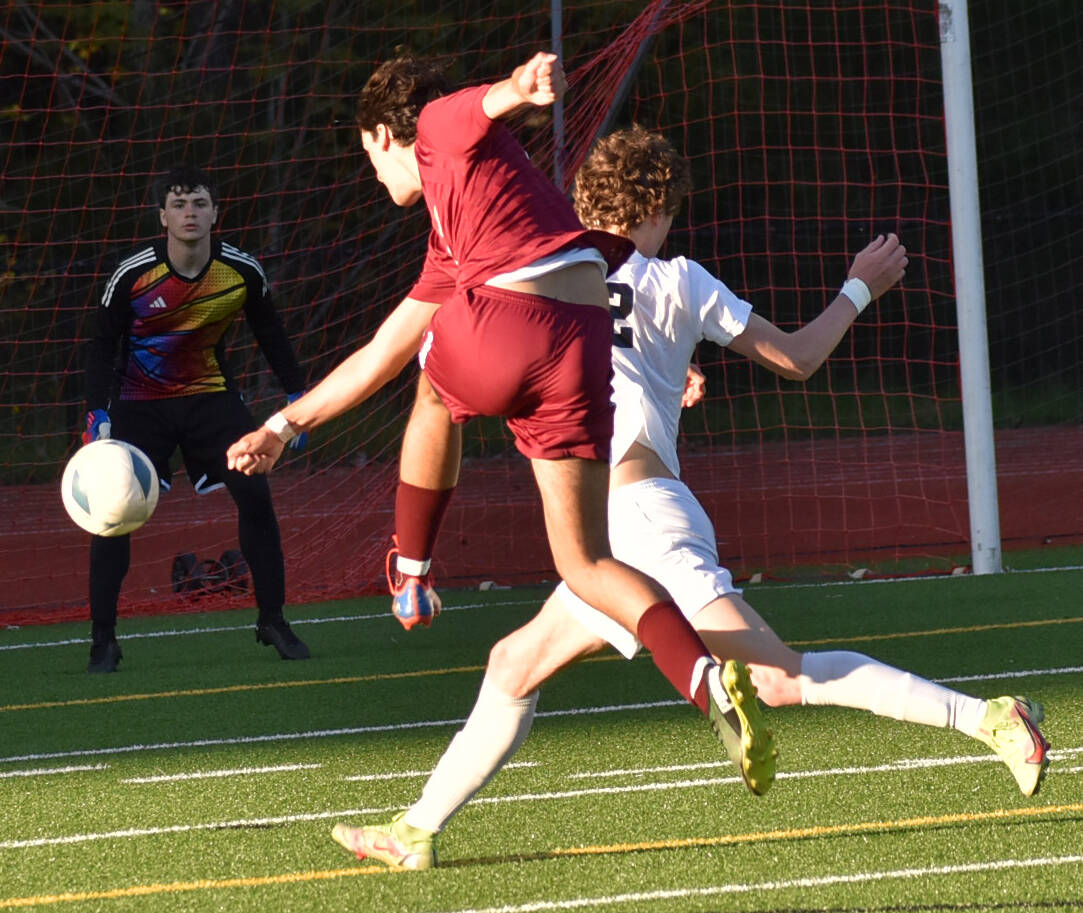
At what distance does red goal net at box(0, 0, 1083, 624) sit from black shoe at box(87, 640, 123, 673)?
85.2 inches

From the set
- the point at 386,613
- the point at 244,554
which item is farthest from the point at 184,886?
the point at 386,613

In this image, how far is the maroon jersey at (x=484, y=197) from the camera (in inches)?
134

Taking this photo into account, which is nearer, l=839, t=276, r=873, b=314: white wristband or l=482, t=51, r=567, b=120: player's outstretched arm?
l=482, t=51, r=567, b=120: player's outstretched arm

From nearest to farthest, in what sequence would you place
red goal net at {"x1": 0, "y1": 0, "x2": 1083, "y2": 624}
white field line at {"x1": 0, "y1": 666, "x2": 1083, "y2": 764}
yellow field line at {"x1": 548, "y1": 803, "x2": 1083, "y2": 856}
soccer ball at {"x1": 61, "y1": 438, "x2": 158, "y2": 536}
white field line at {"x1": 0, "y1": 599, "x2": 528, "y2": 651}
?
yellow field line at {"x1": 548, "y1": 803, "x2": 1083, "y2": 856}
white field line at {"x1": 0, "y1": 666, "x2": 1083, "y2": 764}
soccer ball at {"x1": 61, "y1": 438, "x2": 158, "y2": 536}
white field line at {"x1": 0, "y1": 599, "x2": 528, "y2": 651}
red goal net at {"x1": 0, "y1": 0, "x2": 1083, "y2": 624}

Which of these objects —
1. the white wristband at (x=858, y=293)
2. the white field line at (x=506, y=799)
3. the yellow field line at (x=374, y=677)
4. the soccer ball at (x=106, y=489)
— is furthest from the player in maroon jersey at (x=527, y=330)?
the yellow field line at (x=374, y=677)

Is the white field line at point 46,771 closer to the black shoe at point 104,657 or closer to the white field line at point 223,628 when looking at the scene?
the black shoe at point 104,657

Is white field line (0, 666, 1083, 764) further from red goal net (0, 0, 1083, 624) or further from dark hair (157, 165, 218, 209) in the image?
red goal net (0, 0, 1083, 624)

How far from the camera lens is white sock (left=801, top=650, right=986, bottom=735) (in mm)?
3566

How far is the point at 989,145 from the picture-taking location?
21922 millimetres

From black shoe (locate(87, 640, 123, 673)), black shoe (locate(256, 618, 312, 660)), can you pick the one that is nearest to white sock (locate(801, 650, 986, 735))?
black shoe (locate(256, 618, 312, 660))

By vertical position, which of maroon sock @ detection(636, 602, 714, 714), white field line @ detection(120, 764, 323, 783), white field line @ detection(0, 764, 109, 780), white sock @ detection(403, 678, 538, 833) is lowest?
white field line @ detection(0, 764, 109, 780)

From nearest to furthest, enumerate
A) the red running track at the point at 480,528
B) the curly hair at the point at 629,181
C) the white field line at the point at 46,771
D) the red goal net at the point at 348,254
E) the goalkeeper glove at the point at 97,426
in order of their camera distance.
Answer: the curly hair at the point at 629,181 < the white field line at the point at 46,771 < the goalkeeper glove at the point at 97,426 < the red running track at the point at 480,528 < the red goal net at the point at 348,254

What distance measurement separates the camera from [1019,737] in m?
3.44

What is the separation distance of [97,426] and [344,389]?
3543 millimetres
